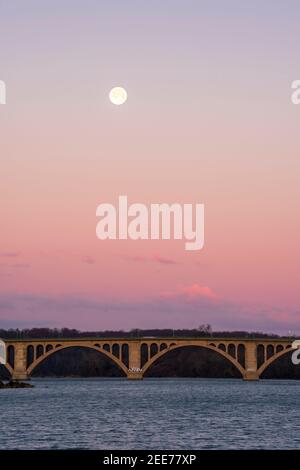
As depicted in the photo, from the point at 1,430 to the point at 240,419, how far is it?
24701 mm

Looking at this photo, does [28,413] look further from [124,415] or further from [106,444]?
[106,444]

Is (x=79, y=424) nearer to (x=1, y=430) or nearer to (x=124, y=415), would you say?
(x=1, y=430)

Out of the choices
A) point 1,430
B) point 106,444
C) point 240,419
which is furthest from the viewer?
point 240,419

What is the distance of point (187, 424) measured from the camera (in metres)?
85.9
